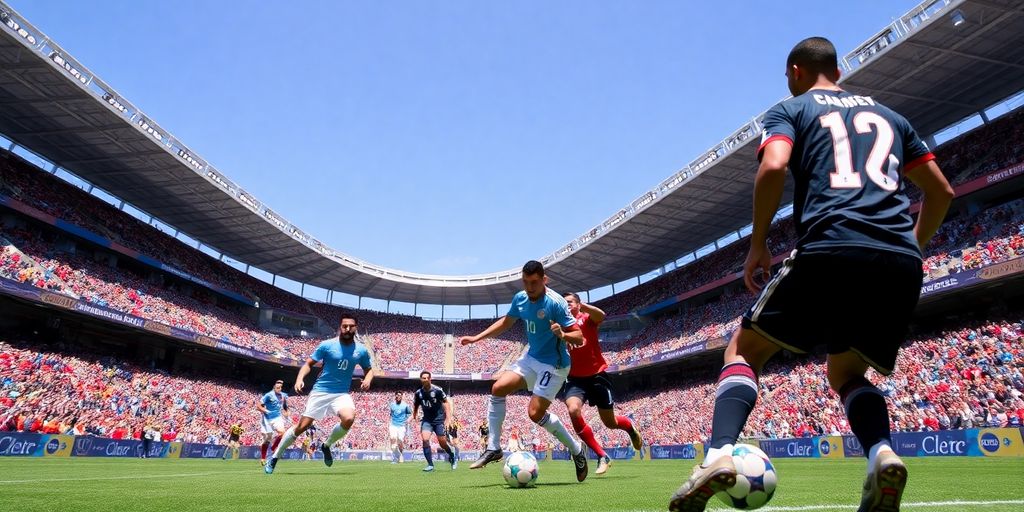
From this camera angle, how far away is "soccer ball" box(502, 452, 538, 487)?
610cm

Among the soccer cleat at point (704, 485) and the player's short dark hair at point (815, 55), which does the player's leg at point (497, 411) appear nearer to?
the soccer cleat at point (704, 485)

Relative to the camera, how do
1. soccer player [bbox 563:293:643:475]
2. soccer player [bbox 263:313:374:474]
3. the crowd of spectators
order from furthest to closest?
1. the crowd of spectators
2. soccer player [bbox 263:313:374:474]
3. soccer player [bbox 563:293:643:475]

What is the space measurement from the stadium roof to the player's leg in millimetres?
22144

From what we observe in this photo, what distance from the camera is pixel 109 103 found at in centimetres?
2566

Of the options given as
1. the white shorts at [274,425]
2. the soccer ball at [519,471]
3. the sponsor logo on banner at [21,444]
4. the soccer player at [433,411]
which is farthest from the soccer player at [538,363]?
the sponsor logo on banner at [21,444]

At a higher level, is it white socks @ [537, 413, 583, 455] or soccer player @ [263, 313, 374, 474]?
soccer player @ [263, 313, 374, 474]

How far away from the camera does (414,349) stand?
165ft

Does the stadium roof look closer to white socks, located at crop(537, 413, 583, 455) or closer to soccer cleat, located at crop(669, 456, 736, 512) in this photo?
white socks, located at crop(537, 413, 583, 455)

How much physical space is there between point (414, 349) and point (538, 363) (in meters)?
44.5

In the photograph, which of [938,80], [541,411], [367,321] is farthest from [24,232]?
[938,80]

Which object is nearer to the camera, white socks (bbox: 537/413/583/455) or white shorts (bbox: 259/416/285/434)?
white socks (bbox: 537/413/583/455)

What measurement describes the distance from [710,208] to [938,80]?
43.8ft

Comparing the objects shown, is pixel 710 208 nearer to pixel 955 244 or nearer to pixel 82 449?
pixel 955 244

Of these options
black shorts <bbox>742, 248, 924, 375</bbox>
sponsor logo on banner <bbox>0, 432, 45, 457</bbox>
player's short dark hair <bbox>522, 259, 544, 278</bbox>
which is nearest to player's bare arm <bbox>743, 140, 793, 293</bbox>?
black shorts <bbox>742, 248, 924, 375</bbox>
